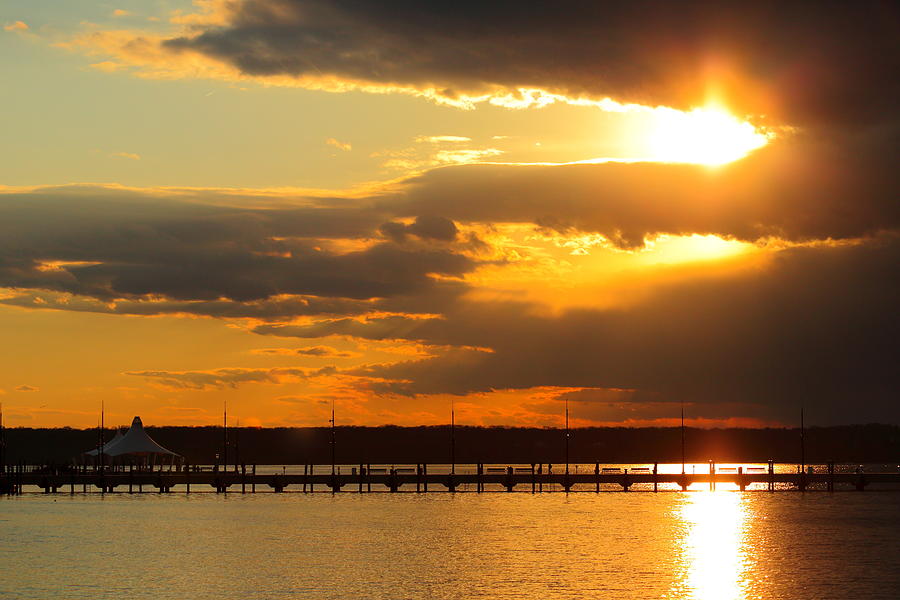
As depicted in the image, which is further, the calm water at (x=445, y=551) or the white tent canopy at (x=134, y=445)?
the white tent canopy at (x=134, y=445)

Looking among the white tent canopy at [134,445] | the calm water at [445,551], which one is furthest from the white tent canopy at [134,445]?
the calm water at [445,551]

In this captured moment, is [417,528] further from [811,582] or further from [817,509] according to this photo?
[817,509]

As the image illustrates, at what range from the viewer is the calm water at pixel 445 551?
230ft

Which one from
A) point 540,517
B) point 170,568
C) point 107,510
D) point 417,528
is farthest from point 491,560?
point 107,510

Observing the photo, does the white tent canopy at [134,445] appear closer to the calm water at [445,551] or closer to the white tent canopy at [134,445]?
the white tent canopy at [134,445]

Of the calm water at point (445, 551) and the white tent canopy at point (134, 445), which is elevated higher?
the white tent canopy at point (134, 445)

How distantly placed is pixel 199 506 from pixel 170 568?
6802 cm

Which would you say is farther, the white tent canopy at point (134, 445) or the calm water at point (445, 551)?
the white tent canopy at point (134, 445)

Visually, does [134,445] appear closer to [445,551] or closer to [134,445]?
[134,445]

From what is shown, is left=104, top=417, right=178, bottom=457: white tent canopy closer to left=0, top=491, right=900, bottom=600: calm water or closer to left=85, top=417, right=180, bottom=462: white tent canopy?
left=85, top=417, right=180, bottom=462: white tent canopy

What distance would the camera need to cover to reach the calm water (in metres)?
70.2

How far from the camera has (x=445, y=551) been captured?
9162 centimetres

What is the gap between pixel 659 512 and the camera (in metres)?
139

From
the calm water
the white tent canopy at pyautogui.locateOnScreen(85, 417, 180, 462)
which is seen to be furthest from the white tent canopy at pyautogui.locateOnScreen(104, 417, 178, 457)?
the calm water
